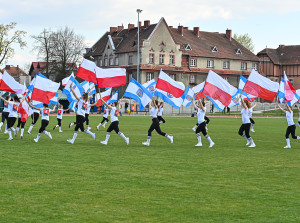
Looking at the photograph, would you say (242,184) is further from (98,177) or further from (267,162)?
(267,162)

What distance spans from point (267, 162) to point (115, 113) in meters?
7.49

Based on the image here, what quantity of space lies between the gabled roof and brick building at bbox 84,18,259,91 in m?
7.52

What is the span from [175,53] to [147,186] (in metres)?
77.5

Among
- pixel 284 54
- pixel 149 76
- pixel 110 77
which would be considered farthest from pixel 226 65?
pixel 110 77

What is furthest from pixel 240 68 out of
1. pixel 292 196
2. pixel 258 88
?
pixel 292 196

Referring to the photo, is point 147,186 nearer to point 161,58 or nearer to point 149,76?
point 149,76

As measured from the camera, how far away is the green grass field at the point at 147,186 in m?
8.46

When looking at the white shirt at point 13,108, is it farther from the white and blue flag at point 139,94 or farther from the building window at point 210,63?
the building window at point 210,63

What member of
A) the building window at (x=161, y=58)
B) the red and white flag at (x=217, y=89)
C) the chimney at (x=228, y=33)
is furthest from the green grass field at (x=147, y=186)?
the chimney at (x=228, y=33)

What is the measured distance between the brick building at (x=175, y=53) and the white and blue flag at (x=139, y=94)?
5685 centimetres

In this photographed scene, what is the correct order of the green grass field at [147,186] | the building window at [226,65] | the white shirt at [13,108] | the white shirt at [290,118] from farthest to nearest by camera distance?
the building window at [226,65] < the white shirt at [13,108] < the white shirt at [290,118] < the green grass field at [147,186]

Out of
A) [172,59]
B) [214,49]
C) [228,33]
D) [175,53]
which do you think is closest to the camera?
[175,53]

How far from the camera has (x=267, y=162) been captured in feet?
51.4

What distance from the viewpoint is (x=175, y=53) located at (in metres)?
87.5
